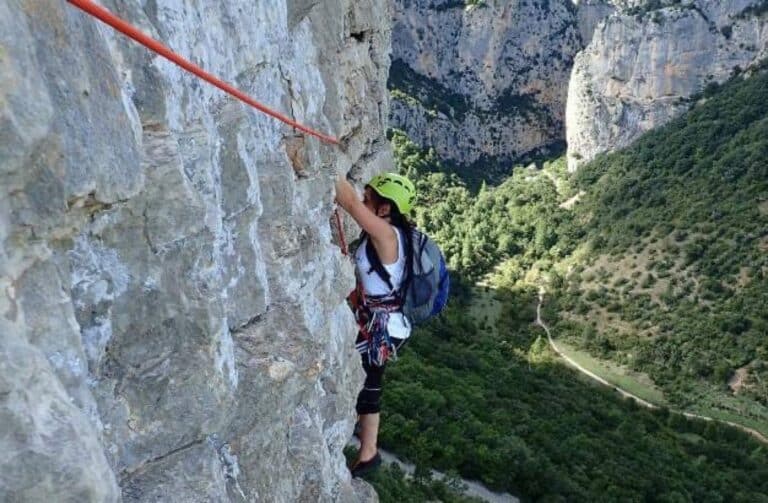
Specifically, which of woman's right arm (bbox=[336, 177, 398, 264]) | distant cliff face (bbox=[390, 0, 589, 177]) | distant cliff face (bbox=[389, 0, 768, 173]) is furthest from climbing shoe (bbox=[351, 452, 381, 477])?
distant cliff face (bbox=[390, 0, 589, 177])

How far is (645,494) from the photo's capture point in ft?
69.5

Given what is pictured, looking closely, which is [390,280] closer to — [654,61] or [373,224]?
[373,224]

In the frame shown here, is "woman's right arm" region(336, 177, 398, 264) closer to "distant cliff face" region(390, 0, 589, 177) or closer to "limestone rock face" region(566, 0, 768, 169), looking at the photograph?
"limestone rock face" region(566, 0, 768, 169)

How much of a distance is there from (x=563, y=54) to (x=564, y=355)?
51.2 metres

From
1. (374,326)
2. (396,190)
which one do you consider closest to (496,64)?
(374,326)

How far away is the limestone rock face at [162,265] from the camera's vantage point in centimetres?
173

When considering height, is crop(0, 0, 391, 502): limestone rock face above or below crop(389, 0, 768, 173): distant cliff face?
below

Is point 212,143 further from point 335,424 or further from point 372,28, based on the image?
point 372,28

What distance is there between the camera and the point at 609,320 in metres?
42.4

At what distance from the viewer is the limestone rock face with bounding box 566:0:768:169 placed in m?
58.9

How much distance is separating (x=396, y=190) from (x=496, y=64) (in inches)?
3109

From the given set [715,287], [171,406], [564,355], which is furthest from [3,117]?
[715,287]

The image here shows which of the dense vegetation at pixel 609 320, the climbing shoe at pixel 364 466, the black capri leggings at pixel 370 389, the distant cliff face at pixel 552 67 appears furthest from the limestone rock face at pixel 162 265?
the distant cliff face at pixel 552 67

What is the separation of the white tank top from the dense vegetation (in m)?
11.7
